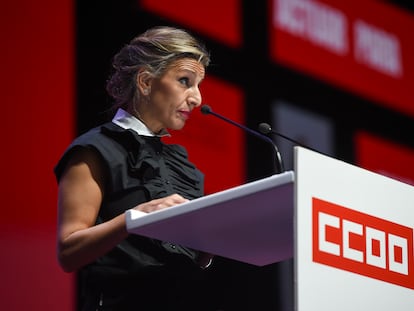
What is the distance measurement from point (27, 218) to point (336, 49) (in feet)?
6.09

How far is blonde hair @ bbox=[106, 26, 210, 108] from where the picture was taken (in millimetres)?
2109

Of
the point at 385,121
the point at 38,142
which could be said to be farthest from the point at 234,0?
the point at 38,142

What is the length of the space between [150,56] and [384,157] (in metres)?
2.40

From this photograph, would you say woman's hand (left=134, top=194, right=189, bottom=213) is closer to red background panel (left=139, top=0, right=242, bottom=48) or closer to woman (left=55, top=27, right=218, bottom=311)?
woman (left=55, top=27, right=218, bottom=311)

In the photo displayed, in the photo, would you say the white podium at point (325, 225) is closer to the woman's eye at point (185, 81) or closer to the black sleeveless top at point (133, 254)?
the black sleeveless top at point (133, 254)

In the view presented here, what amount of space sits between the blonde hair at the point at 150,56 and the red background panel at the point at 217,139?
1.17 meters

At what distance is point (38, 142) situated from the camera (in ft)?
9.77

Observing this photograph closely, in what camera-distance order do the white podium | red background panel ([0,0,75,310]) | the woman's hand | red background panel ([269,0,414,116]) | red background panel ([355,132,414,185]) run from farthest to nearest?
red background panel ([355,132,414,185])
red background panel ([269,0,414,116])
red background panel ([0,0,75,310])
the woman's hand
the white podium

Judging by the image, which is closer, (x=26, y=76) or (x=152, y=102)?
(x=152, y=102)

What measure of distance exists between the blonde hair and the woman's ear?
0.01m

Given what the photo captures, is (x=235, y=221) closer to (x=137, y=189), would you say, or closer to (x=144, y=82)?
(x=137, y=189)

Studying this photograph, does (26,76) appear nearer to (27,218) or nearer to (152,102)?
(27,218)

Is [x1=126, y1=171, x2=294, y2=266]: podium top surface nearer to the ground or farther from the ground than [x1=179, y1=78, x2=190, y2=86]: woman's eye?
nearer to the ground

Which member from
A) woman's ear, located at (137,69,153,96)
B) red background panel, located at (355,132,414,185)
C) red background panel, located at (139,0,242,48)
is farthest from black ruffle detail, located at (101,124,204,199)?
red background panel, located at (355,132,414,185)
